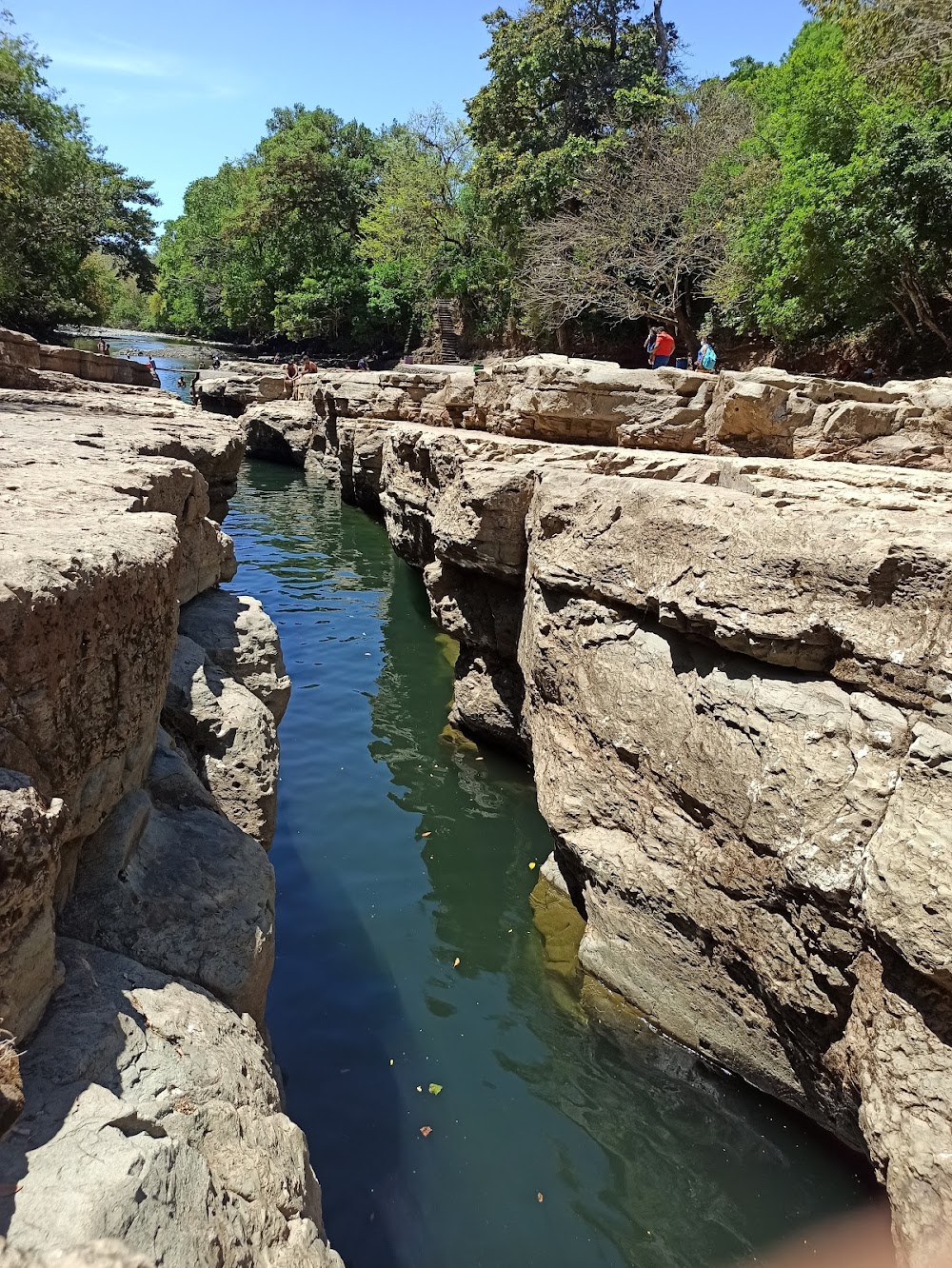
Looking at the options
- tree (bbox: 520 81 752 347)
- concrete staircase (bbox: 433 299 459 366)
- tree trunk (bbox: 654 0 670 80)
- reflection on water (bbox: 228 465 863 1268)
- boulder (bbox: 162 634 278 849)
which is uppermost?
tree trunk (bbox: 654 0 670 80)

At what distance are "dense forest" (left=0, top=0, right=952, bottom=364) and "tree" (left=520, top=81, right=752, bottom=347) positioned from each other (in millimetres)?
87

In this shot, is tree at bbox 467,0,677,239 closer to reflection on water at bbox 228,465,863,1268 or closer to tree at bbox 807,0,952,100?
tree at bbox 807,0,952,100

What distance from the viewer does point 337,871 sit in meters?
6.73

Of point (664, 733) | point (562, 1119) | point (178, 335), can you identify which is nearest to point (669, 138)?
point (664, 733)

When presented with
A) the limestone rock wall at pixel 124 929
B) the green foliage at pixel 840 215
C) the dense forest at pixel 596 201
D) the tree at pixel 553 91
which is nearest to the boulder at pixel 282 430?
the dense forest at pixel 596 201

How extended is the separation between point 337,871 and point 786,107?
→ 2356cm

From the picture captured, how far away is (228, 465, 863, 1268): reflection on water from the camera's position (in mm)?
4039

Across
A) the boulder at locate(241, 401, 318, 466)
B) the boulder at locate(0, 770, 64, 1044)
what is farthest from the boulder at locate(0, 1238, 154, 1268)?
the boulder at locate(241, 401, 318, 466)

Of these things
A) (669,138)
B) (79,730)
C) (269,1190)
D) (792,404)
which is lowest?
(269,1190)

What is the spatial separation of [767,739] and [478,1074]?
2701 millimetres

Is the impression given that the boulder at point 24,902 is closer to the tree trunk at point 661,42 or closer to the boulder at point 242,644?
the boulder at point 242,644

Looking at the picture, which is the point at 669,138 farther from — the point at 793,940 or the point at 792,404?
the point at 793,940

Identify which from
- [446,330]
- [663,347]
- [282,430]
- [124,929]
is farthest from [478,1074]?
[446,330]

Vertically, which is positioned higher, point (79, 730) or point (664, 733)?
point (79, 730)
